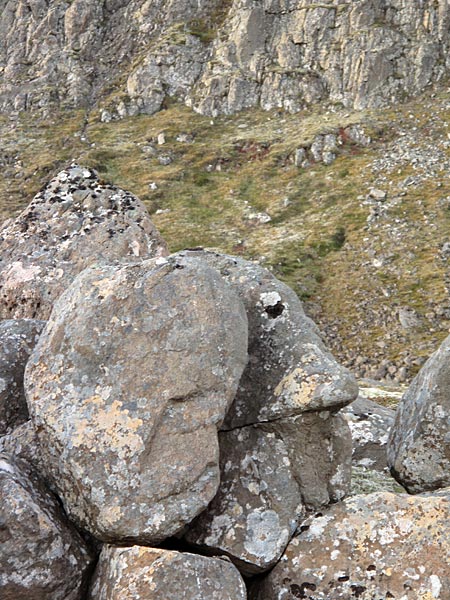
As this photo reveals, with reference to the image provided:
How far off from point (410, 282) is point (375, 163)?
28.4m

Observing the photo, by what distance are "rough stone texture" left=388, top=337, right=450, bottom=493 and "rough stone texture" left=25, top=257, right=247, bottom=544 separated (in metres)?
4.31

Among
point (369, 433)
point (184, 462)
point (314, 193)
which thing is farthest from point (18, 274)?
point (314, 193)

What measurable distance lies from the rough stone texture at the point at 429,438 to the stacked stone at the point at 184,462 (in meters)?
1.92

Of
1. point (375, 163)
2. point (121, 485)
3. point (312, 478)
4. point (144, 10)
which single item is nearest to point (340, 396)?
point (312, 478)

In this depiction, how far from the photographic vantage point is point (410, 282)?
57031 mm

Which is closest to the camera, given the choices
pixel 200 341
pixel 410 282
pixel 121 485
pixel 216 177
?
pixel 121 485

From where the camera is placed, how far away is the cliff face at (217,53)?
99.2m

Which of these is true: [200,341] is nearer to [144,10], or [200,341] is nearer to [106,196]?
[106,196]

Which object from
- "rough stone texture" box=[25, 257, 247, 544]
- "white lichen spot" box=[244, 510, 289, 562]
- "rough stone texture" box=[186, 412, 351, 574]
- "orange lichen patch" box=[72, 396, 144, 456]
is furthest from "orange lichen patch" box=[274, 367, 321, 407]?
"orange lichen patch" box=[72, 396, 144, 456]

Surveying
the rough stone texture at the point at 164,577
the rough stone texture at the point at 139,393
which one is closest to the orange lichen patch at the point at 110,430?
the rough stone texture at the point at 139,393

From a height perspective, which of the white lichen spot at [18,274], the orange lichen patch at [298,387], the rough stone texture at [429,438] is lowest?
the rough stone texture at [429,438]

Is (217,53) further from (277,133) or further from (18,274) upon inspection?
(18,274)

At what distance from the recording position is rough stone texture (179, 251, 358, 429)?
10055 mm

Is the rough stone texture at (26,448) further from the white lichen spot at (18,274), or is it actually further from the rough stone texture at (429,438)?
the rough stone texture at (429,438)
